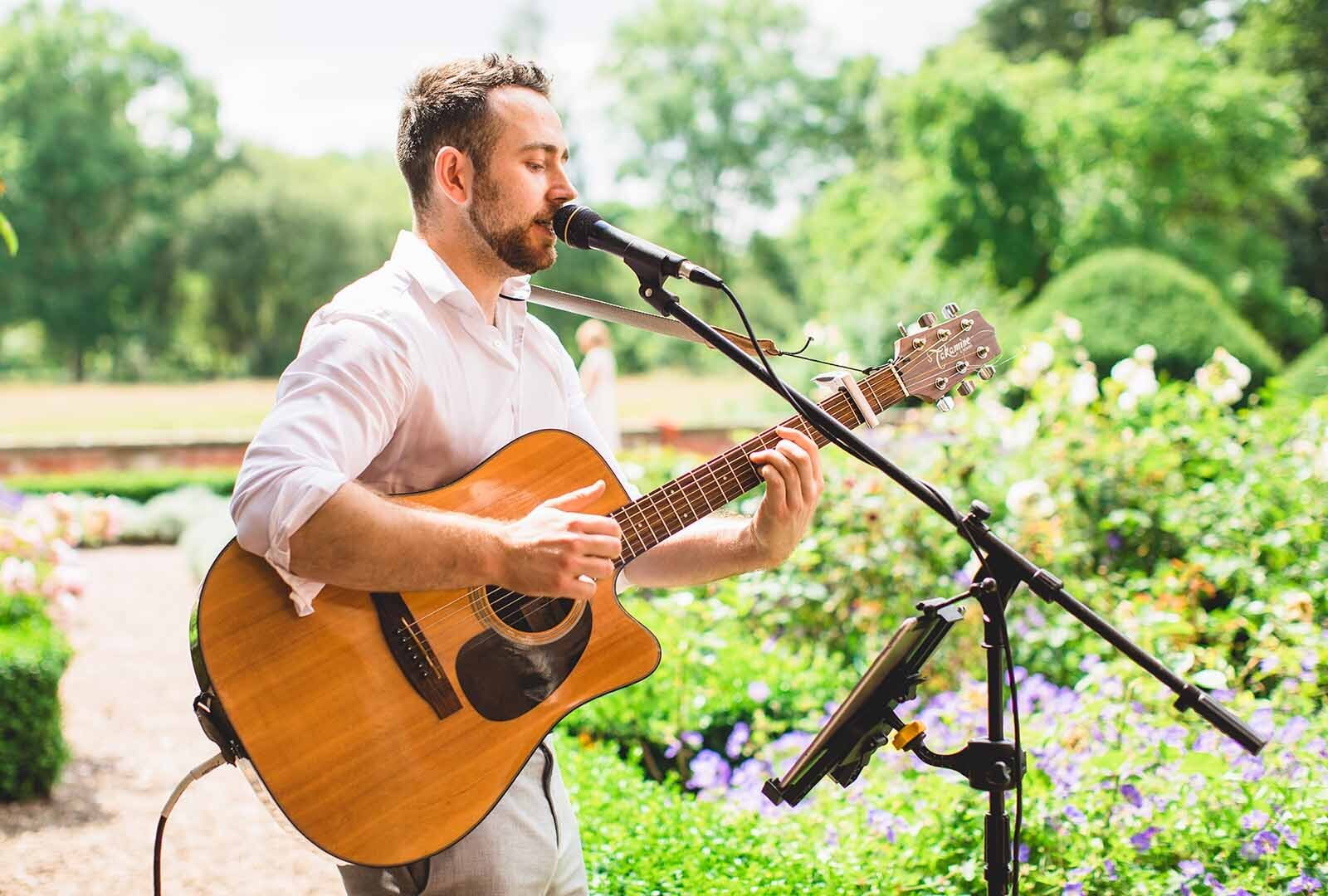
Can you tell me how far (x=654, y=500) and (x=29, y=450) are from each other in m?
14.9

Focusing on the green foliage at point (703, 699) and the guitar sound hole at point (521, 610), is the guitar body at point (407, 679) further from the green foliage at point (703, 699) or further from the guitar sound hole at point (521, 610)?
the green foliage at point (703, 699)

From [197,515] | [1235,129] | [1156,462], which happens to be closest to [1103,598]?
[1156,462]

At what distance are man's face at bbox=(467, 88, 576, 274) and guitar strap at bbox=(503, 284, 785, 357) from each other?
15cm

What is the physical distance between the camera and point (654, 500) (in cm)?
230

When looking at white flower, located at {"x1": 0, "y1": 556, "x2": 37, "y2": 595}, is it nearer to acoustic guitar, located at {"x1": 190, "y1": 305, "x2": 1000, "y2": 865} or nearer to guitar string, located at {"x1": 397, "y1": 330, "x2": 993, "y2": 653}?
acoustic guitar, located at {"x1": 190, "y1": 305, "x2": 1000, "y2": 865}

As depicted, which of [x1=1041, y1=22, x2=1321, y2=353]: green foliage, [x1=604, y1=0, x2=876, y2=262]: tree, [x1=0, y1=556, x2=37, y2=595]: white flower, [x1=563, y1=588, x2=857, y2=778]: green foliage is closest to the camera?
[x1=563, y1=588, x2=857, y2=778]: green foliage

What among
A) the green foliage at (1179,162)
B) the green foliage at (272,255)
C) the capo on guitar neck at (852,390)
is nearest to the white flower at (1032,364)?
the capo on guitar neck at (852,390)

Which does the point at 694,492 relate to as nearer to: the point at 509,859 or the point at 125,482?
the point at 509,859

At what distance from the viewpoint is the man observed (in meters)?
1.86

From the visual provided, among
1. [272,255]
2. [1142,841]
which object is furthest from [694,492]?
[272,255]

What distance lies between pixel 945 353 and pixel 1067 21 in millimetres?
32871

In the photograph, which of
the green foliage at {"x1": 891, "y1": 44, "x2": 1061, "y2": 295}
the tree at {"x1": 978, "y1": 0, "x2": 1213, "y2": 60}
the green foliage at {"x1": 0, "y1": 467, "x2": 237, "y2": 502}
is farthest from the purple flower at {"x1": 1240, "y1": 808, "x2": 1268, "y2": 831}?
the tree at {"x1": 978, "y1": 0, "x2": 1213, "y2": 60}

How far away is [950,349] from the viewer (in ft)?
7.88

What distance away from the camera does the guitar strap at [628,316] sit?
2297 mm
